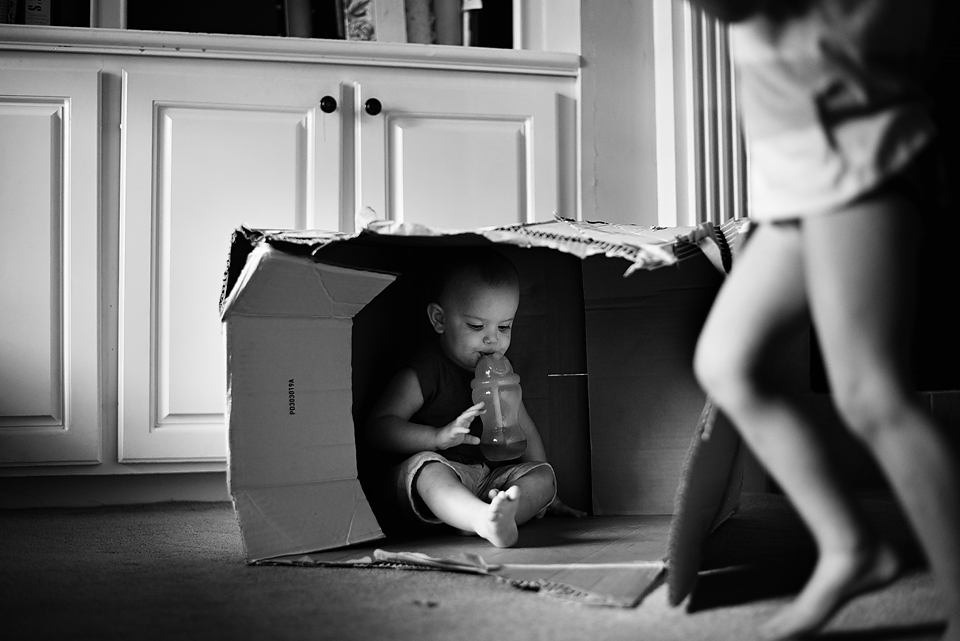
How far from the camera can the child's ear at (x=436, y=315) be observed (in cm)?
119

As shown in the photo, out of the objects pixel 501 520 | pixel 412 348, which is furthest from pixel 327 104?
pixel 501 520

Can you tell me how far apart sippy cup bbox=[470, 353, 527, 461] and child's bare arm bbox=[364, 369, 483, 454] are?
4cm

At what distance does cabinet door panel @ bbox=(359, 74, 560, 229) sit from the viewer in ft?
4.75

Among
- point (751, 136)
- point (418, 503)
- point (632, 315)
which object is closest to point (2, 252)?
point (418, 503)

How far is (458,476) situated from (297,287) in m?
0.30

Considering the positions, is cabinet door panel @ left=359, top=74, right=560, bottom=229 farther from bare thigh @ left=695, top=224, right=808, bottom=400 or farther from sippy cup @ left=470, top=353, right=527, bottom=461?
bare thigh @ left=695, top=224, right=808, bottom=400

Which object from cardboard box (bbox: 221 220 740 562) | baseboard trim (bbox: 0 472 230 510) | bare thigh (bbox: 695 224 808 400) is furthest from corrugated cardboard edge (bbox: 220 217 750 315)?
baseboard trim (bbox: 0 472 230 510)

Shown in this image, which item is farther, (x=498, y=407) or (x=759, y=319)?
(x=498, y=407)

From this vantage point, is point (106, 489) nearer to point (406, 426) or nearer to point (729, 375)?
point (406, 426)

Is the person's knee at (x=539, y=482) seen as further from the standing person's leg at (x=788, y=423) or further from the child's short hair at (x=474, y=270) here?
the standing person's leg at (x=788, y=423)

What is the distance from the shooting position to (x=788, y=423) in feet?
1.81

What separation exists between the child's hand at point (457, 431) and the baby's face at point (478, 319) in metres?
0.10

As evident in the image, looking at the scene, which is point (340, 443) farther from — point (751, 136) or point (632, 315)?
point (751, 136)

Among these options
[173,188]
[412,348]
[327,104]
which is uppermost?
[327,104]
